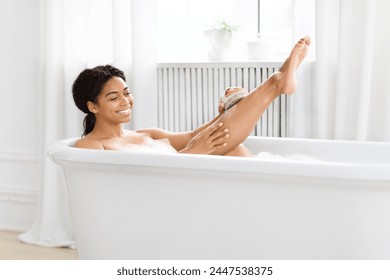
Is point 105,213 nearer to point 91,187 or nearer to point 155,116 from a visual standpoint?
point 91,187

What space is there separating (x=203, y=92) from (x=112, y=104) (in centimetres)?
81

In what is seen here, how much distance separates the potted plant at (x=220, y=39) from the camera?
3152 mm

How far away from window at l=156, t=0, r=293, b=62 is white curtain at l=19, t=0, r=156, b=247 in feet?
1.11

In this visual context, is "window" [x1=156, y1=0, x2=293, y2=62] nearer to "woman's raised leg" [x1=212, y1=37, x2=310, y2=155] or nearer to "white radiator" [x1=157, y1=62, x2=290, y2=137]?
"white radiator" [x1=157, y1=62, x2=290, y2=137]

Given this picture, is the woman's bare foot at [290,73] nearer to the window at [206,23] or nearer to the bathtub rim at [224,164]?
the bathtub rim at [224,164]

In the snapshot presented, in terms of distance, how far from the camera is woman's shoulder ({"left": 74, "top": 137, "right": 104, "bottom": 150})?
2.30 metres

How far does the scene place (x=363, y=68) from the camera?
2.64 meters

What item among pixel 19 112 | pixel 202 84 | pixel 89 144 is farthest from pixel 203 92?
pixel 19 112

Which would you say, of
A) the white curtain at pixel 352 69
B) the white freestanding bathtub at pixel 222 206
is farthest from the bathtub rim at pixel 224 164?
the white curtain at pixel 352 69

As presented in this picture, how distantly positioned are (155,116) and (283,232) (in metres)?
1.29

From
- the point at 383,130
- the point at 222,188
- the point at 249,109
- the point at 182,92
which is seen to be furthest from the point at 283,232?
the point at 182,92

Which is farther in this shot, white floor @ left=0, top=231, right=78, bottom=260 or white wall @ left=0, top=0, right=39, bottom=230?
white wall @ left=0, top=0, right=39, bottom=230

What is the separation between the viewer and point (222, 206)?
2029 mm

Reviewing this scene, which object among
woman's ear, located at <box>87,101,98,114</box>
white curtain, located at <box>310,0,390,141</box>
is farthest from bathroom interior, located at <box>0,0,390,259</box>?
woman's ear, located at <box>87,101,98,114</box>
